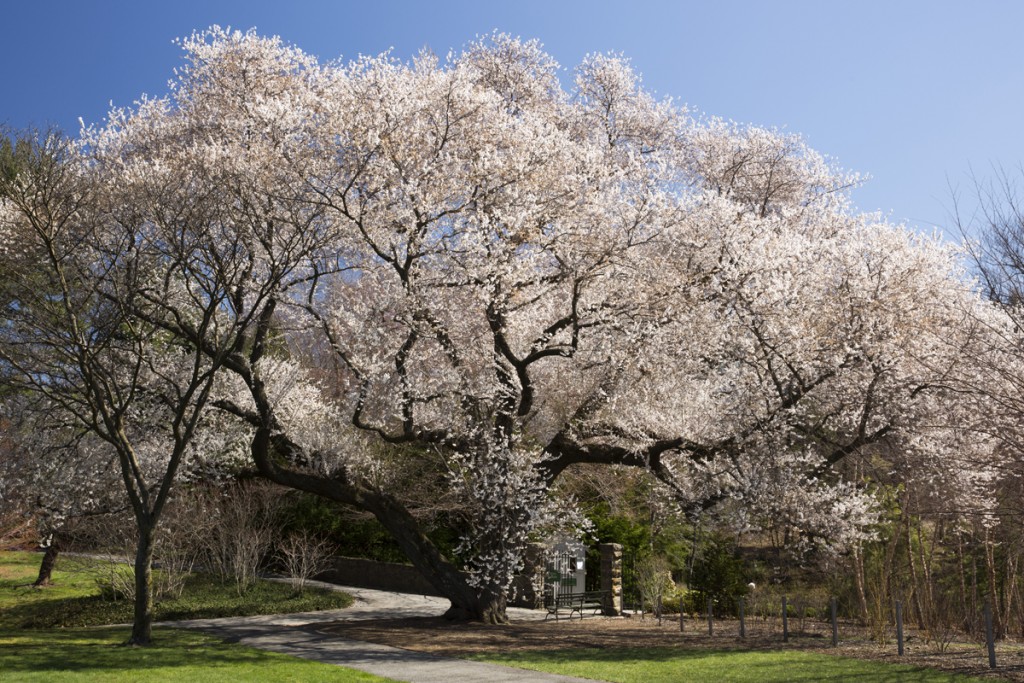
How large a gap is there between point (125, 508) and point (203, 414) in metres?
2.33

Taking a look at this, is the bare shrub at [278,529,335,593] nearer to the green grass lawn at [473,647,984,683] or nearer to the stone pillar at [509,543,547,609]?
the stone pillar at [509,543,547,609]

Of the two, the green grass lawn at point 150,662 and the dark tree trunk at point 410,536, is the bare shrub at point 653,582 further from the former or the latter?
the green grass lawn at point 150,662

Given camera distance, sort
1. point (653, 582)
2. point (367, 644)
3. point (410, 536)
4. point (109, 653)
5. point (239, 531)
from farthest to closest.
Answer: point (239, 531), point (653, 582), point (410, 536), point (367, 644), point (109, 653)

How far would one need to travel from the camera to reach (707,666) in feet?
38.9

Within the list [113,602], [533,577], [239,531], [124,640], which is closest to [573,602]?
[533,577]

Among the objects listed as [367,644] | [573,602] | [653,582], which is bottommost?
[367,644]

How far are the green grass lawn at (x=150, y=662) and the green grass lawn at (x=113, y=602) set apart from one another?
2.85 m

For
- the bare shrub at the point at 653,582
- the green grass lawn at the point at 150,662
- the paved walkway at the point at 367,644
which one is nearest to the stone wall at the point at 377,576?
the paved walkway at the point at 367,644

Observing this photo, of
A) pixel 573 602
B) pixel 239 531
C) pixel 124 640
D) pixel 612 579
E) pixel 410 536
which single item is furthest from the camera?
pixel 239 531

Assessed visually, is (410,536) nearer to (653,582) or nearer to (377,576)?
(653,582)

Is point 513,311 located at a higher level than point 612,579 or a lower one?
higher

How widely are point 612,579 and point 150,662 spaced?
32.9 feet

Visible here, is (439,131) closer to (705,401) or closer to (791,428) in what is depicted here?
(705,401)

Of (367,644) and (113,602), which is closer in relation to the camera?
(367,644)
